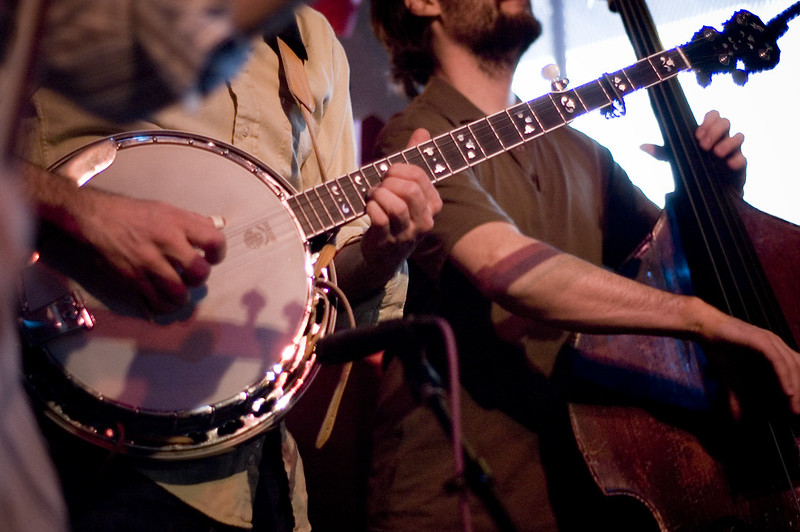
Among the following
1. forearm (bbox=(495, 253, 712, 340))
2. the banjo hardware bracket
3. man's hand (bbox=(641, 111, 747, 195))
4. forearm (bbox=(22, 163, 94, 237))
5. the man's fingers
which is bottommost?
forearm (bbox=(495, 253, 712, 340))

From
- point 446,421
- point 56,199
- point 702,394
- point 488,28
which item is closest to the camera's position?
point 446,421

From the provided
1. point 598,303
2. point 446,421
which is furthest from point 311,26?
point 446,421

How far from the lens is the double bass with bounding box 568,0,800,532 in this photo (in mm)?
1262

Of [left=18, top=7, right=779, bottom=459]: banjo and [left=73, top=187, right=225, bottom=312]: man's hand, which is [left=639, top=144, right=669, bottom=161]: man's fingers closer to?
[left=18, top=7, right=779, bottom=459]: banjo

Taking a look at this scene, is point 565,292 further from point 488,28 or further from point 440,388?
point 488,28

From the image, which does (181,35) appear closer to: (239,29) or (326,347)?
(239,29)

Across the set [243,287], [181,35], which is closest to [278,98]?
[243,287]

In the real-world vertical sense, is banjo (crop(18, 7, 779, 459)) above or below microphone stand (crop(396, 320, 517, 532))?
above

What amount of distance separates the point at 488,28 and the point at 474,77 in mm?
159

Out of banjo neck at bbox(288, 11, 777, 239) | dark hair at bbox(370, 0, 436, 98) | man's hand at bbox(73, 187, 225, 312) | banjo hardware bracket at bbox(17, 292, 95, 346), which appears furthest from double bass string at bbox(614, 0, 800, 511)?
banjo hardware bracket at bbox(17, 292, 95, 346)

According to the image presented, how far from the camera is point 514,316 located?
1.64 meters

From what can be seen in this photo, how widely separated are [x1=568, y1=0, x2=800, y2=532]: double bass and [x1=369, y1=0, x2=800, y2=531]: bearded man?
7 cm

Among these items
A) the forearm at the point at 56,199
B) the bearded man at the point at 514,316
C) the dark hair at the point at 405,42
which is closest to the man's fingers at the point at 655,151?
the bearded man at the point at 514,316

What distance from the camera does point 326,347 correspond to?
76 centimetres
